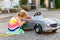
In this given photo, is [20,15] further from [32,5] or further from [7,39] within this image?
[32,5]

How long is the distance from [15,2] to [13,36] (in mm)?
17279

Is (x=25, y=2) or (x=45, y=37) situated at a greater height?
(x=45, y=37)

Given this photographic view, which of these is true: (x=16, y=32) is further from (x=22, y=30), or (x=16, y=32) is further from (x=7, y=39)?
(x=7, y=39)

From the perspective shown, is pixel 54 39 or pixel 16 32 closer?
pixel 54 39

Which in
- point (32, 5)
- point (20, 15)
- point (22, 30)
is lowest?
point (32, 5)

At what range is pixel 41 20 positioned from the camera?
10.6m

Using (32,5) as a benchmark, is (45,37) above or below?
above

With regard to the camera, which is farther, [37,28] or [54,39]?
[37,28]

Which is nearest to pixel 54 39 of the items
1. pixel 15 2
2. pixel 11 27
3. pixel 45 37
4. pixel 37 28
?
pixel 45 37

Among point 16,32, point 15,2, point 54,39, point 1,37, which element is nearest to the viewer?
point 54,39

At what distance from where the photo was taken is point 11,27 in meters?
10.7

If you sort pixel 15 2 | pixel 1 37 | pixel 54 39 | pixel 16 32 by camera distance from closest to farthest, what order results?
pixel 54 39
pixel 1 37
pixel 16 32
pixel 15 2

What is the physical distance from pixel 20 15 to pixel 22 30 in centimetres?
70

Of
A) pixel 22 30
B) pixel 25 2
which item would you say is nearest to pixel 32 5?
pixel 25 2
